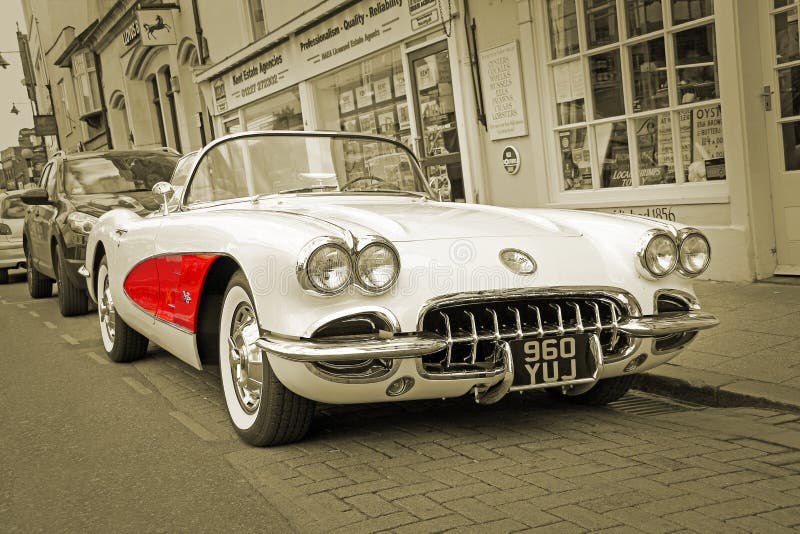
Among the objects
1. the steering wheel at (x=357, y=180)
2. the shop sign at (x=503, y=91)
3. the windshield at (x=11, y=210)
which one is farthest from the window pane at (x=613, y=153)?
the windshield at (x=11, y=210)

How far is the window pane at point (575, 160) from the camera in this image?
354 inches

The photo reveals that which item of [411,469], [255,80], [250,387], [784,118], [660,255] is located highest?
[255,80]

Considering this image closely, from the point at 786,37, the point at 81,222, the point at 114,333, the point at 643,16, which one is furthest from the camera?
the point at 81,222

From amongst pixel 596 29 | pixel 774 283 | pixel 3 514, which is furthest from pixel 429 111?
pixel 3 514

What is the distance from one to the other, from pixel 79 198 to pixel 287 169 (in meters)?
5.08

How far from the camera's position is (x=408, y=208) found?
468 centimetres

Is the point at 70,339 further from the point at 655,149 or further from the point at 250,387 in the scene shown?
the point at 655,149

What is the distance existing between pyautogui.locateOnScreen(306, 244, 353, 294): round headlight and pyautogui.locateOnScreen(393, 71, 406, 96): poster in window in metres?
8.75

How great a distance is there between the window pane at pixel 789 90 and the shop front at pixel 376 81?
4.11 m

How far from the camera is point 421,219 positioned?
420 cm

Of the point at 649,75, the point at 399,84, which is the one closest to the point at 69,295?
the point at 399,84

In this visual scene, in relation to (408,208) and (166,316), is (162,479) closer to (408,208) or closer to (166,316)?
(166,316)

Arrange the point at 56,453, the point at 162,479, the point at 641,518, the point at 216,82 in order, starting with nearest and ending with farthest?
the point at 641,518
the point at 162,479
the point at 56,453
the point at 216,82

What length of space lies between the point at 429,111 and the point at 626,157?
3642 millimetres
